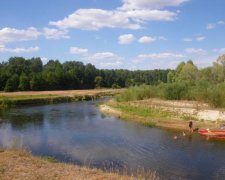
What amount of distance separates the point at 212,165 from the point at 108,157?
8184mm

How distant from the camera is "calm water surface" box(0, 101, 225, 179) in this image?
81.0 feet

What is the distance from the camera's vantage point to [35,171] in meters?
16.4

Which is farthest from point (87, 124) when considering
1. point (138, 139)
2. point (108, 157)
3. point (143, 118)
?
point (108, 157)

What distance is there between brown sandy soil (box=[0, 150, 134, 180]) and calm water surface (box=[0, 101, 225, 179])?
18.2 feet

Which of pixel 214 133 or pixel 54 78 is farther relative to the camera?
pixel 54 78

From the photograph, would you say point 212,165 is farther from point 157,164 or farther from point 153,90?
point 153,90

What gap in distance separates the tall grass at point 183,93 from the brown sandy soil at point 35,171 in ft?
115

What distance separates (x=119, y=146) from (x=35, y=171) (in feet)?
53.4

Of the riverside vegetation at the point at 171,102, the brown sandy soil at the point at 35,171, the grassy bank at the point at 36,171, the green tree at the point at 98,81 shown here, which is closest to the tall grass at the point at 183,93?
the riverside vegetation at the point at 171,102

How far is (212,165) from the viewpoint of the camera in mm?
25203

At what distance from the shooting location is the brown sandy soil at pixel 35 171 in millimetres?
15297

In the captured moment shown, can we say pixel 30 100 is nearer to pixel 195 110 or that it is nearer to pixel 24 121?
pixel 24 121

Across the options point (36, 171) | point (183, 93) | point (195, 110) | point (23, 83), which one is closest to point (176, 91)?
point (183, 93)

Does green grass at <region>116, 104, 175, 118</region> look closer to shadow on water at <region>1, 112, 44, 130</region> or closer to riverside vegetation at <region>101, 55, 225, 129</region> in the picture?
riverside vegetation at <region>101, 55, 225, 129</region>
